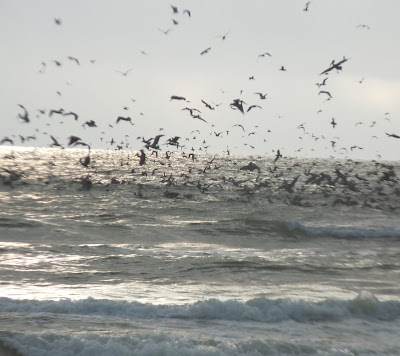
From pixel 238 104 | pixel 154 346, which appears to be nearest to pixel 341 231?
pixel 238 104

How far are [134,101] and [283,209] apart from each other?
8.80m

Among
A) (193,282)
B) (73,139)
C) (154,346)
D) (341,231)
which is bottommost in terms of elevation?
(341,231)

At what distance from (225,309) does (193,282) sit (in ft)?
7.99

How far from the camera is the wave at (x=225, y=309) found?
9391 mm

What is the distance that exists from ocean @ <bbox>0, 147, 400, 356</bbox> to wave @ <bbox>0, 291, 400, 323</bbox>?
29 millimetres

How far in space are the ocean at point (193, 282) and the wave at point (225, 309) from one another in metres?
0.03

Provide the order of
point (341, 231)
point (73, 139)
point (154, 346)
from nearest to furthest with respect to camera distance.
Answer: point (154, 346) → point (73, 139) → point (341, 231)

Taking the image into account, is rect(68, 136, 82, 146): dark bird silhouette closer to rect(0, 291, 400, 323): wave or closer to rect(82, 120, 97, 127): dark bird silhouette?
rect(82, 120, 97, 127): dark bird silhouette

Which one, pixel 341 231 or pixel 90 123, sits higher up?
pixel 90 123

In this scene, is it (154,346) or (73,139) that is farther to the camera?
(73,139)

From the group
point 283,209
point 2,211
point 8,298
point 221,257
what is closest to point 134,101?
point 2,211

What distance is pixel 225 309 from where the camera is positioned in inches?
381

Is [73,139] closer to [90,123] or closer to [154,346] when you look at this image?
[90,123]

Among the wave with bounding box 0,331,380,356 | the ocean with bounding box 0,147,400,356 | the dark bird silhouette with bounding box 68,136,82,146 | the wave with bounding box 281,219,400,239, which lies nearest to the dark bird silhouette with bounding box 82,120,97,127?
the dark bird silhouette with bounding box 68,136,82,146
